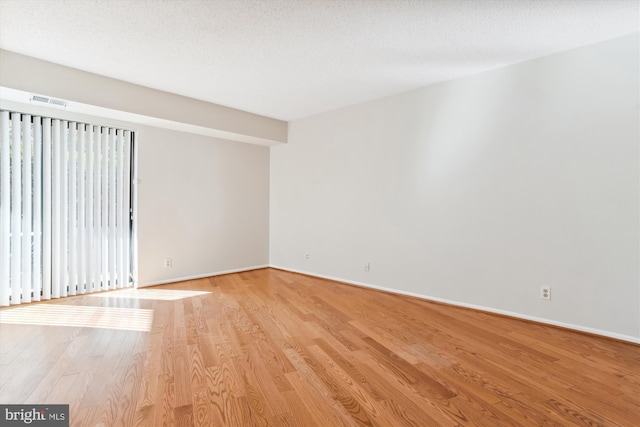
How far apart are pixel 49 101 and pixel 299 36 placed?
112 inches

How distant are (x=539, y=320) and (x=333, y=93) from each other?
11.6ft

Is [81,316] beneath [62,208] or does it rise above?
beneath

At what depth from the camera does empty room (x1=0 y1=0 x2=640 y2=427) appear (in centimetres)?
199

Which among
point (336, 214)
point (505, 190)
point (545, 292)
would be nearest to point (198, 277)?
point (336, 214)

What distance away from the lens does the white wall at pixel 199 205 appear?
4.56 metres

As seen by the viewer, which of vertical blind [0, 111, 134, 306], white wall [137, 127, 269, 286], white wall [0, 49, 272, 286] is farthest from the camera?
white wall [137, 127, 269, 286]

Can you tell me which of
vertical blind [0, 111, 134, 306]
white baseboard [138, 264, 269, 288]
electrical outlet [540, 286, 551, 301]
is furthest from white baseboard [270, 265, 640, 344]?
vertical blind [0, 111, 134, 306]

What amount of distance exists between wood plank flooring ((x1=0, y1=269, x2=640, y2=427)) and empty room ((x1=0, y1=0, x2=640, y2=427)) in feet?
0.07

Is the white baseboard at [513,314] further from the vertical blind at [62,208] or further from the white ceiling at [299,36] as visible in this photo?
the vertical blind at [62,208]

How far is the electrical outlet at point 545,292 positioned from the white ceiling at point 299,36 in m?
2.30

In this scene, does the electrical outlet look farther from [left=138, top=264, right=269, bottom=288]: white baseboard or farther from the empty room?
[left=138, top=264, right=269, bottom=288]: white baseboard

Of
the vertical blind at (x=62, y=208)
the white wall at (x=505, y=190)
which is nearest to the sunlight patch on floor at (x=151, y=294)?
the vertical blind at (x=62, y=208)

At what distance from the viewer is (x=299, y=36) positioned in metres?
2.74

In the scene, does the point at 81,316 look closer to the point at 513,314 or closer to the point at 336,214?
the point at 336,214
